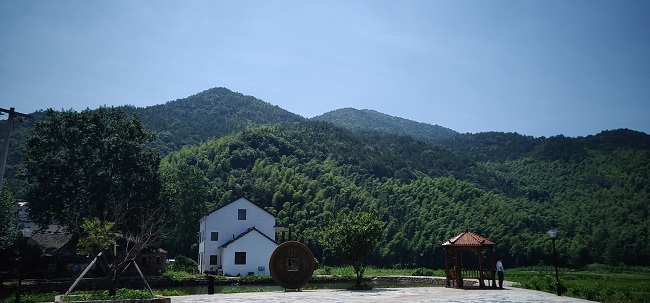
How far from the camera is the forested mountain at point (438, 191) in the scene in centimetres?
6219

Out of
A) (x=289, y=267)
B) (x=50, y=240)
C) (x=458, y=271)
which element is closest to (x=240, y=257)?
(x=50, y=240)

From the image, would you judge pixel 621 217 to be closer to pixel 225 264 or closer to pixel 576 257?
pixel 576 257

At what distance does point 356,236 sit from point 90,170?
26.5 meters

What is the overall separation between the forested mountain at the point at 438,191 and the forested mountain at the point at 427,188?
7.8 inches

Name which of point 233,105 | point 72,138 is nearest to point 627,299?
point 72,138

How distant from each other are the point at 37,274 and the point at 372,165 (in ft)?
225

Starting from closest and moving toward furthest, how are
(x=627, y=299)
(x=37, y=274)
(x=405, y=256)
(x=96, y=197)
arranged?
(x=627, y=299) < (x=37, y=274) < (x=96, y=197) < (x=405, y=256)

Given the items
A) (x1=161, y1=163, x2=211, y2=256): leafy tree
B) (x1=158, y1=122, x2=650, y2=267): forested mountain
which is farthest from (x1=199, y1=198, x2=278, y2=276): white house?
(x1=158, y1=122, x2=650, y2=267): forested mountain

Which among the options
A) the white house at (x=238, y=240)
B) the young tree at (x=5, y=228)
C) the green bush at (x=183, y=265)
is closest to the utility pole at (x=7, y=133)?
the young tree at (x=5, y=228)

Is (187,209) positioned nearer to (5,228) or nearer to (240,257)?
(240,257)

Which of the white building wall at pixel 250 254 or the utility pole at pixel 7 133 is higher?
the utility pole at pixel 7 133

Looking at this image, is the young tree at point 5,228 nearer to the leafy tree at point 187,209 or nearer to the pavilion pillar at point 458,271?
the leafy tree at point 187,209

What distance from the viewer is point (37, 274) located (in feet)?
121

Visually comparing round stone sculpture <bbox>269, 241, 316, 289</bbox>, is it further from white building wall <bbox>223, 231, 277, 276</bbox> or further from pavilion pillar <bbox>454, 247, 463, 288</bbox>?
white building wall <bbox>223, 231, 277, 276</bbox>
